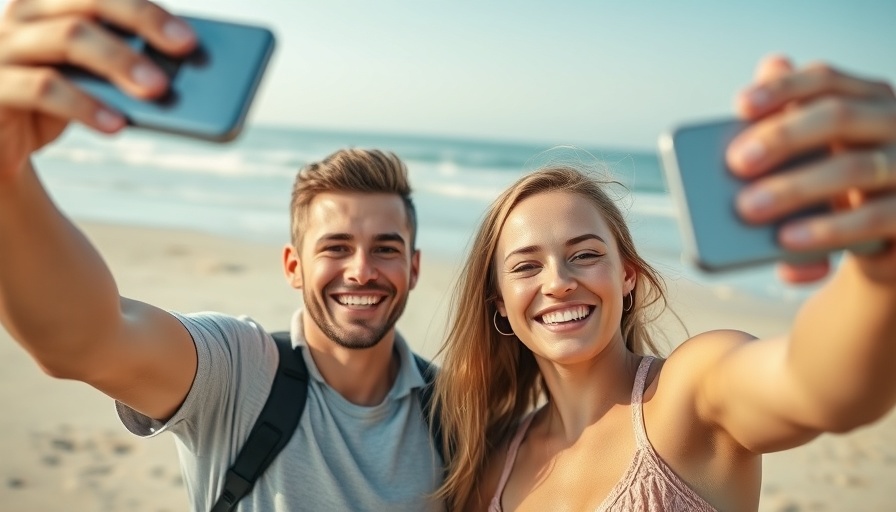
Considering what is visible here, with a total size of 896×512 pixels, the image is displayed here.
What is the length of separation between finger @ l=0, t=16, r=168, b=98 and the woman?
990 mm

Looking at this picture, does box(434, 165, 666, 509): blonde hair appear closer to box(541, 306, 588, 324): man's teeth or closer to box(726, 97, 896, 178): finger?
box(541, 306, 588, 324): man's teeth

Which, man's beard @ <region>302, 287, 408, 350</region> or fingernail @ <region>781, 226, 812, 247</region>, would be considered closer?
fingernail @ <region>781, 226, 812, 247</region>

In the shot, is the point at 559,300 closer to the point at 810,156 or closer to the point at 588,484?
the point at 588,484

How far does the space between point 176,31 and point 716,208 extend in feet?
3.16

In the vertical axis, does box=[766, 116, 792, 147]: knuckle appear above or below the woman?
above

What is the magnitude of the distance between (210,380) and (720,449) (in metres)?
1.93

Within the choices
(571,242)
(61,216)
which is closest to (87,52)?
(61,216)

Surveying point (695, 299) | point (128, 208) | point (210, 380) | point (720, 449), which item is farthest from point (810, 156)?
point (128, 208)

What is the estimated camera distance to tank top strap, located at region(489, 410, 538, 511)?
10.9 ft

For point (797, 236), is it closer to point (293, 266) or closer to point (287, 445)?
point (287, 445)

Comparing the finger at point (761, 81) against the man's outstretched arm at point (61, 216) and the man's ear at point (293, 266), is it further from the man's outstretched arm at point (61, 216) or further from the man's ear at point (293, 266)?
the man's ear at point (293, 266)

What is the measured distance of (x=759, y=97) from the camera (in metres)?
1.23

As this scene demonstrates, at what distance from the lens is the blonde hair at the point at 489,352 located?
3.48 m

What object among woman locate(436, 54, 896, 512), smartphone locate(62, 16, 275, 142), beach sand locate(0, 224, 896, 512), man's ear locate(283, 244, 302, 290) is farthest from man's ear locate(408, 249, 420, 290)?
smartphone locate(62, 16, 275, 142)
